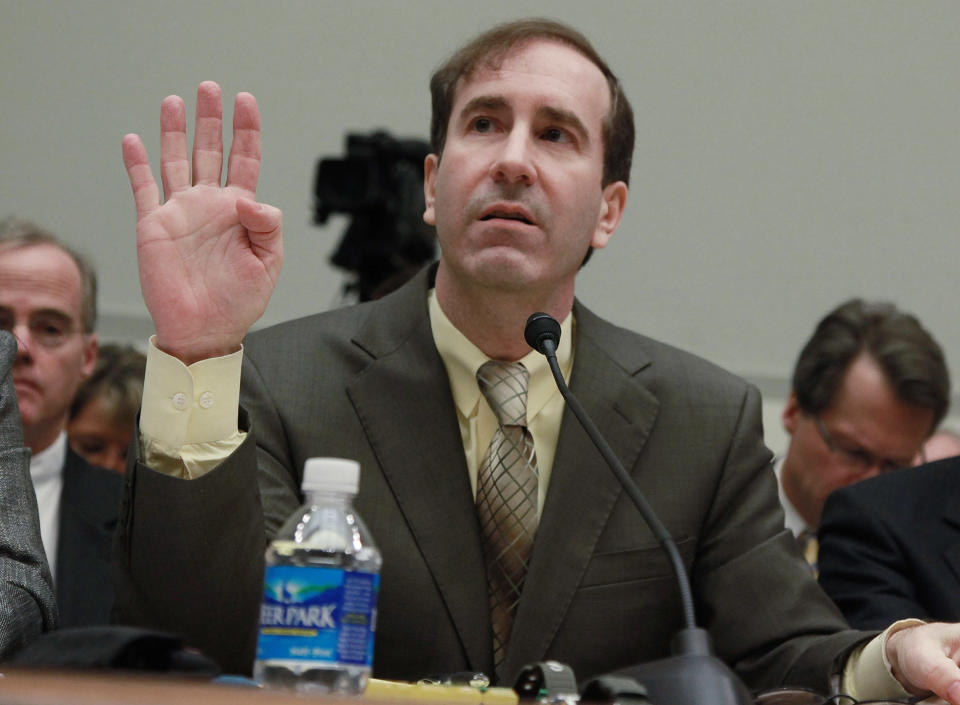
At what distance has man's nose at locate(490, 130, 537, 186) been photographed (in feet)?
6.14

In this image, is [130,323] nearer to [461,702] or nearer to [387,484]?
[387,484]

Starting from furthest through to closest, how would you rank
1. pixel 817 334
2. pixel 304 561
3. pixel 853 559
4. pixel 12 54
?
pixel 12 54
pixel 817 334
pixel 853 559
pixel 304 561

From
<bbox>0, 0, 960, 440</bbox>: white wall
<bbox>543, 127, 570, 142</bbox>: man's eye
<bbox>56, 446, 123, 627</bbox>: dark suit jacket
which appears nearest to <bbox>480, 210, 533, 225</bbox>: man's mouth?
<bbox>543, 127, 570, 142</bbox>: man's eye

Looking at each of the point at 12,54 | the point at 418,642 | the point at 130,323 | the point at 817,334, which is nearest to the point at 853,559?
the point at 418,642

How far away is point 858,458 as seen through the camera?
3.03 m

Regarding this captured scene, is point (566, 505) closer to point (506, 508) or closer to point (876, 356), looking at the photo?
point (506, 508)

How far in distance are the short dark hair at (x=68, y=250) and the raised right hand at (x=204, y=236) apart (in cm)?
151

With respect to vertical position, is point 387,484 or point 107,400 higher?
point 107,400

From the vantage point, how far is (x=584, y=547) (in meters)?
1.76

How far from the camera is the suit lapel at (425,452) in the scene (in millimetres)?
1703

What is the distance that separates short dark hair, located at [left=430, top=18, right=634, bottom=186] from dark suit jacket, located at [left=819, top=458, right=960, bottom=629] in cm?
66

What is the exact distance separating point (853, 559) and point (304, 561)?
127cm

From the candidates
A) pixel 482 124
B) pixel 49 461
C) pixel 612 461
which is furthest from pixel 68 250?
pixel 612 461

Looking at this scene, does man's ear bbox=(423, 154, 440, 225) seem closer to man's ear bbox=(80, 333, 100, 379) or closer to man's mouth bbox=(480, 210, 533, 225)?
man's mouth bbox=(480, 210, 533, 225)
